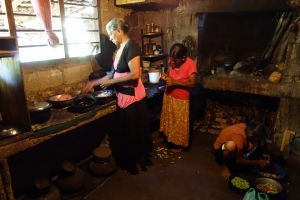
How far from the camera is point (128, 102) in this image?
137 inches

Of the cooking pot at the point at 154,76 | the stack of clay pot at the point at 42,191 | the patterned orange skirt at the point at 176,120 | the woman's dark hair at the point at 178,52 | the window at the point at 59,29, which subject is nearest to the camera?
the stack of clay pot at the point at 42,191

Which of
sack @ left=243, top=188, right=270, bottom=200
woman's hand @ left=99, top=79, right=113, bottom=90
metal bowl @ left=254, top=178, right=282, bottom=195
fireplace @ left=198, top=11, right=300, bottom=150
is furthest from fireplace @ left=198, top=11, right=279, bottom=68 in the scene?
sack @ left=243, top=188, right=270, bottom=200

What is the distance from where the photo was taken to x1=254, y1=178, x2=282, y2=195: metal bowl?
10.1 ft

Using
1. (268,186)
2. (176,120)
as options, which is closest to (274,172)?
(268,186)

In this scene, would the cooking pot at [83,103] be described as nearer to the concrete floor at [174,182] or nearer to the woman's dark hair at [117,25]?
the woman's dark hair at [117,25]

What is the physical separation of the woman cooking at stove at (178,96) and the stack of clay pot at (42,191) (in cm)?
208

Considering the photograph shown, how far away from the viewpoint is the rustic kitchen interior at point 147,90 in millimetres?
2951

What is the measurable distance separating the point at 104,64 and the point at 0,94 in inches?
78.3

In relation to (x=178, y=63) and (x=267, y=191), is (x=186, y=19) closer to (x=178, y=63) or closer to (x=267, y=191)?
(x=178, y=63)

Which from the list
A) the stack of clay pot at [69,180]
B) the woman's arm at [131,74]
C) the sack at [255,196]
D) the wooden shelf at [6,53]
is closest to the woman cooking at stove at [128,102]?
the woman's arm at [131,74]

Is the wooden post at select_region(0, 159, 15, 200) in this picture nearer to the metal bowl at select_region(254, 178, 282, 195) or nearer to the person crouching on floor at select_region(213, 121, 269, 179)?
Answer: the person crouching on floor at select_region(213, 121, 269, 179)

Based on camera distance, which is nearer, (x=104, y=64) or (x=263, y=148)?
(x=263, y=148)

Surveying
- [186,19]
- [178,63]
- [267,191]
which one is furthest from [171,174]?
[186,19]

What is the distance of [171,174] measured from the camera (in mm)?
3785
